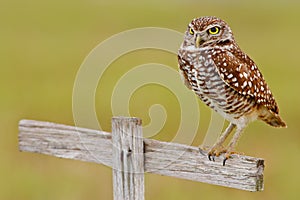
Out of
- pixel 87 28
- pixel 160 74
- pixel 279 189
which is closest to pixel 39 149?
pixel 160 74

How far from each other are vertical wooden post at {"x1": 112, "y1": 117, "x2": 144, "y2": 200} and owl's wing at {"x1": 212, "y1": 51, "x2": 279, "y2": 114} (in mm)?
744

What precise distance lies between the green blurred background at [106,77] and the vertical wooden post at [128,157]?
218cm

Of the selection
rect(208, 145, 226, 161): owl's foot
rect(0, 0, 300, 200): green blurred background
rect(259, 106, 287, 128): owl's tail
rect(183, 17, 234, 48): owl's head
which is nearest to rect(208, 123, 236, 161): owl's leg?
rect(208, 145, 226, 161): owl's foot

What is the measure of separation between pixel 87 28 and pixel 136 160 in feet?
62.6

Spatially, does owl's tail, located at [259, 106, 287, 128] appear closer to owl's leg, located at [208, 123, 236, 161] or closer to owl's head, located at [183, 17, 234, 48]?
owl's leg, located at [208, 123, 236, 161]

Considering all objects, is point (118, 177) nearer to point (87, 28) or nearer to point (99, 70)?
point (99, 70)

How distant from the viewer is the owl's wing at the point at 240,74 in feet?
17.6

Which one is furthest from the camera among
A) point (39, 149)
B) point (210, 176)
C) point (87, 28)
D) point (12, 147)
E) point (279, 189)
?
point (87, 28)

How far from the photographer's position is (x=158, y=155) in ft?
16.0

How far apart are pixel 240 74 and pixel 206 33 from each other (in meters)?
0.33

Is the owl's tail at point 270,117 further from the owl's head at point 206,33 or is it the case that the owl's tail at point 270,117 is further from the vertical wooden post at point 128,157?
the vertical wooden post at point 128,157

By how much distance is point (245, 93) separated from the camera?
541 centimetres

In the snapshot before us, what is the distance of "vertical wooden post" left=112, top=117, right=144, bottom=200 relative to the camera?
489 centimetres

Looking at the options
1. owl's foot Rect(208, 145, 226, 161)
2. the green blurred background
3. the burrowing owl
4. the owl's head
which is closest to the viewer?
owl's foot Rect(208, 145, 226, 161)
